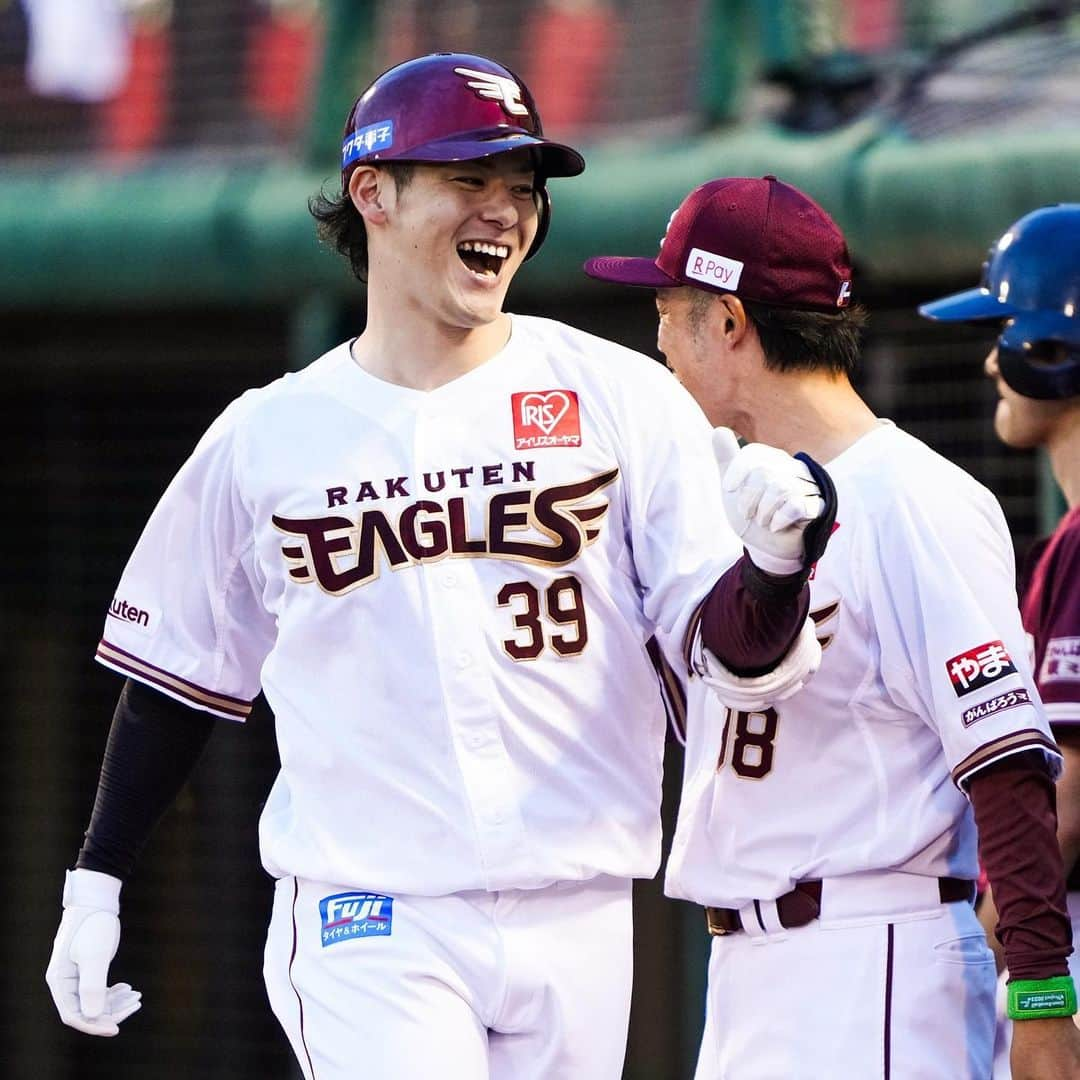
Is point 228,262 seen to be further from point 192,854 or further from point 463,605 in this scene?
point 463,605

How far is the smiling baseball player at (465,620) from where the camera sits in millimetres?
2721

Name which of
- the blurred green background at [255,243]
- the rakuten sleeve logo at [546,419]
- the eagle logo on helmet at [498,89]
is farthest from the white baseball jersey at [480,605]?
the blurred green background at [255,243]

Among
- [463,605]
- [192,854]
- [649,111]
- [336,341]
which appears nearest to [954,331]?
[649,111]

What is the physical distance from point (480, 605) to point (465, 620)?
3cm

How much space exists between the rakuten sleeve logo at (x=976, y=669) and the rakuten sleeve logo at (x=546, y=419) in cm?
59

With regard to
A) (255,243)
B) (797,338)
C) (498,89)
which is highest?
(255,243)

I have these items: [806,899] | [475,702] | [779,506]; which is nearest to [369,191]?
[475,702]

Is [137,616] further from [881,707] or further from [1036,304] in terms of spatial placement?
[1036,304]

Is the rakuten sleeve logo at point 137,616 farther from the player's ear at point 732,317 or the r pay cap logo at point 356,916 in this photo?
the player's ear at point 732,317

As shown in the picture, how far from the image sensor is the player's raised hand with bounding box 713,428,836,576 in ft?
7.93

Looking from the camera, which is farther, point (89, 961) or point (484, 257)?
point (89, 961)

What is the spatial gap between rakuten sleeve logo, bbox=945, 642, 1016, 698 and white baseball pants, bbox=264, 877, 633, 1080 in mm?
554

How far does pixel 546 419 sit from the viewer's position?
285 cm

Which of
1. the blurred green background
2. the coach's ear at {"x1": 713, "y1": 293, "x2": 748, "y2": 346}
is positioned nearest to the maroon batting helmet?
the coach's ear at {"x1": 713, "y1": 293, "x2": 748, "y2": 346}
